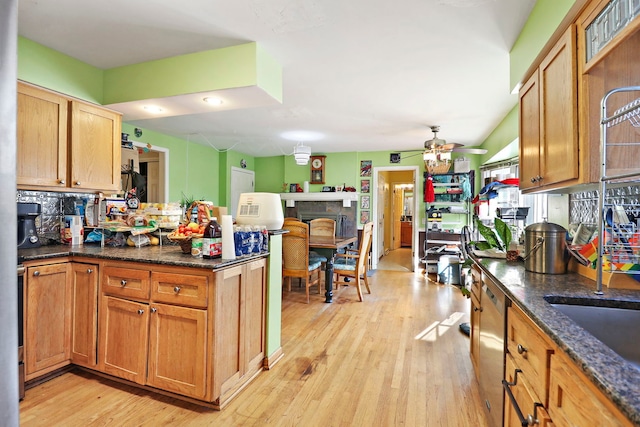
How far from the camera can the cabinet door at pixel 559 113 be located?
1.39 meters

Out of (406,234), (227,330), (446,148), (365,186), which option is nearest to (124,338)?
(227,330)

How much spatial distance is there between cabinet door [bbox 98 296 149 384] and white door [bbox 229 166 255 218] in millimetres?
4227

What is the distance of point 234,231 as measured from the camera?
1.98 meters

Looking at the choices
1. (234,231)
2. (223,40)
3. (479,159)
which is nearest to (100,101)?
(223,40)

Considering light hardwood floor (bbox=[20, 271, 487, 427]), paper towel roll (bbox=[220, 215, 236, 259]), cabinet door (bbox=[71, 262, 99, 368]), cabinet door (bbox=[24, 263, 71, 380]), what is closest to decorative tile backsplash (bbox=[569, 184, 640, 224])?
light hardwood floor (bbox=[20, 271, 487, 427])

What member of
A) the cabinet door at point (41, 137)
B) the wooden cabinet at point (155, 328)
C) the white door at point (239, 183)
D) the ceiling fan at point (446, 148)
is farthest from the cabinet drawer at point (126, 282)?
the white door at point (239, 183)

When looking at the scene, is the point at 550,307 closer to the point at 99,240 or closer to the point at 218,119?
the point at 99,240

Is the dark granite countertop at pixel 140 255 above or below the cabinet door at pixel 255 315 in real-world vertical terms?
above

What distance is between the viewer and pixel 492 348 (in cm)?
162

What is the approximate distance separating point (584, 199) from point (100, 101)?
385 cm

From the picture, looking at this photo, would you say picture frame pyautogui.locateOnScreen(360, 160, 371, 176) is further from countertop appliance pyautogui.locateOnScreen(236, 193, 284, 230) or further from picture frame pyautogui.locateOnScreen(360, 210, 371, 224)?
countertop appliance pyautogui.locateOnScreen(236, 193, 284, 230)

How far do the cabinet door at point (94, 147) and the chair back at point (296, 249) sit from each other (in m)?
1.84

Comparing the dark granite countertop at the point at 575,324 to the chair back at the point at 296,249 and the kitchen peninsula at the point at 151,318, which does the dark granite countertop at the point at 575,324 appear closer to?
the kitchen peninsula at the point at 151,318

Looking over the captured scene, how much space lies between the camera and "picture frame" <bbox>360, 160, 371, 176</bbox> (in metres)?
6.35
